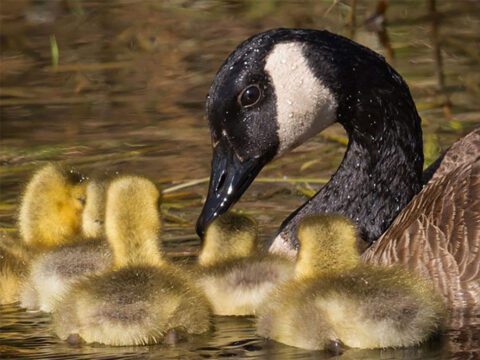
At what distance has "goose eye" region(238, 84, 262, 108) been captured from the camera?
Answer: 8.59 m

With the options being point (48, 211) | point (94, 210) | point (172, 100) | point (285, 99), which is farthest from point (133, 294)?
point (172, 100)

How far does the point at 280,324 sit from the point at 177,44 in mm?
7267

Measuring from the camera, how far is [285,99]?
8719 mm

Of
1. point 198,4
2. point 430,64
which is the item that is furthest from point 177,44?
point 430,64

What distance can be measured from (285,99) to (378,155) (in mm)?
569

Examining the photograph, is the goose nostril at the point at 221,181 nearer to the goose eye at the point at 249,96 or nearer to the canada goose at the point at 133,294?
the goose eye at the point at 249,96

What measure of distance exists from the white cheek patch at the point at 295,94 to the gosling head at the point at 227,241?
736 mm

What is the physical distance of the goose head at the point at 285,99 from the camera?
856cm

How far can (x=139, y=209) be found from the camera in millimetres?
7930

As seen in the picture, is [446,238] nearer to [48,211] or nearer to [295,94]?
[295,94]

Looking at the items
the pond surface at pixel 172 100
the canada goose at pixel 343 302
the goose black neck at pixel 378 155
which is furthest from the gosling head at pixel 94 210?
the canada goose at pixel 343 302

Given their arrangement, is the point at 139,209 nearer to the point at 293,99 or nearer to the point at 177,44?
the point at 293,99

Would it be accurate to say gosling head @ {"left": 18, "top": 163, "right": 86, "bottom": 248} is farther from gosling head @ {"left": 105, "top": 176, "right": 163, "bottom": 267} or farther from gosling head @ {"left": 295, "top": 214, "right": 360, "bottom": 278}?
gosling head @ {"left": 295, "top": 214, "right": 360, "bottom": 278}

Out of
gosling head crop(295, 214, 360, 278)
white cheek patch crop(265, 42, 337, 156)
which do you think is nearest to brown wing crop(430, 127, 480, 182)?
white cheek patch crop(265, 42, 337, 156)
